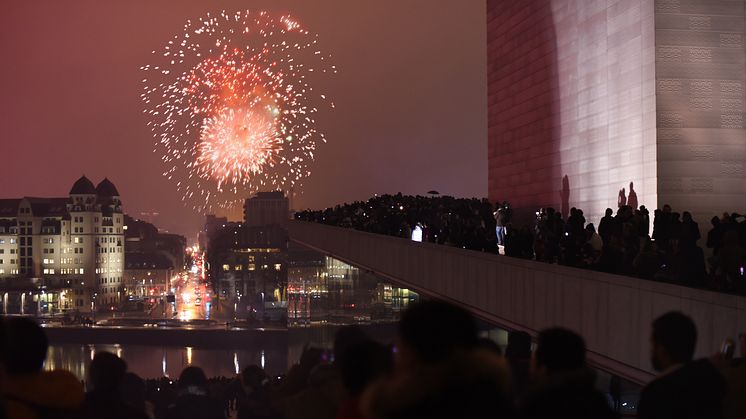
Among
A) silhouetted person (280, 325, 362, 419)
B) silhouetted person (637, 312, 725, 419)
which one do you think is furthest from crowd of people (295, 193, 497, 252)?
silhouetted person (637, 312, 725, 419)

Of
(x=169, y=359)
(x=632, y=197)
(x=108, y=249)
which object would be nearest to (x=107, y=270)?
(x=108, y=249)

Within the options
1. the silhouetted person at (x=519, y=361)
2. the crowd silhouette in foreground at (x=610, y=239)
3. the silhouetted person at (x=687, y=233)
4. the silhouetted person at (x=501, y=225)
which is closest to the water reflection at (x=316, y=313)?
the crowd silhouette in foreground at (x=610, y=239)

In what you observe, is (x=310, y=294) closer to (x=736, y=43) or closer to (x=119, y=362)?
(x=736, y=43)

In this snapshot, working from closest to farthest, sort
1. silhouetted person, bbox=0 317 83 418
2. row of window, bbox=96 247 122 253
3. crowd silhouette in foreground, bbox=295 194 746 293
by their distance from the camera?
silhouetted person, bbox=0 317 83 418
crowd silhouette in foreground, bbox=295 194 746 293
row of window, bbox=96 247 122 253

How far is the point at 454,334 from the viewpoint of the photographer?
388cm

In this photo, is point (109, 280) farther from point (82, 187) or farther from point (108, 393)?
point (108, 393)

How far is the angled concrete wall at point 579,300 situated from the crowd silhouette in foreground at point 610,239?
517 mm

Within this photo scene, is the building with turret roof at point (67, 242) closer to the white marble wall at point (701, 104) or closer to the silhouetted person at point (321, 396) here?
the white marble wall at point (701, 104)

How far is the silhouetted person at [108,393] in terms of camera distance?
5.95 meters

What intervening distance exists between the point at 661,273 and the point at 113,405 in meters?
9.48

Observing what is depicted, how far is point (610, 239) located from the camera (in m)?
18.4

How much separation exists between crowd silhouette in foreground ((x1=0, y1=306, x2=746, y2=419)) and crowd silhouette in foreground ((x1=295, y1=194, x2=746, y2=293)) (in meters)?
6.68

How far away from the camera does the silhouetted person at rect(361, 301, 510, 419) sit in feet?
12.2

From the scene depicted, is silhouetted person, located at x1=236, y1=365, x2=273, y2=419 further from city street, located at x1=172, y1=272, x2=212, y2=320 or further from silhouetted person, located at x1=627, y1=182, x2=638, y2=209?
city street, located at x1=172, y1=272, x2=212, y2=320
